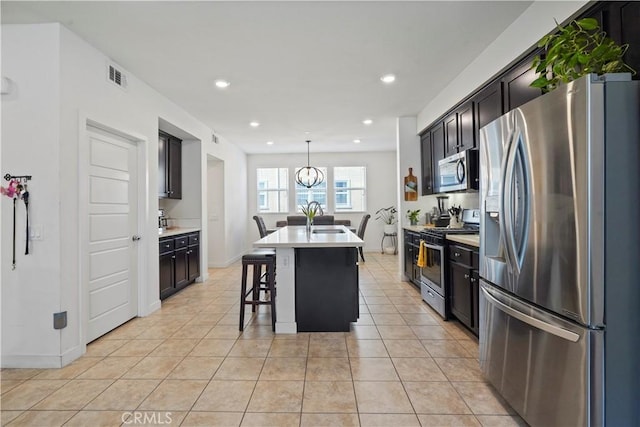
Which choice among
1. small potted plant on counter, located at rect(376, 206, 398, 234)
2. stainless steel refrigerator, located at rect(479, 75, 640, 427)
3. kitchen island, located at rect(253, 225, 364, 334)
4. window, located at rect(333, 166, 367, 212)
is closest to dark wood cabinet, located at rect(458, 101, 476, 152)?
kitchen island, located at rect(253, 225, 364, 334)

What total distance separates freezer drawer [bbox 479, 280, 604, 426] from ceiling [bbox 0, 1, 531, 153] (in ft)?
6.95

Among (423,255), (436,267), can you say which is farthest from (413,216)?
(436,267)

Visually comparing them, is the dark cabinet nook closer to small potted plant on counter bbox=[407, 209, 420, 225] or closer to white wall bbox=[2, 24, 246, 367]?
small potted plant on counter bbox=[407, 209, 420, 225]

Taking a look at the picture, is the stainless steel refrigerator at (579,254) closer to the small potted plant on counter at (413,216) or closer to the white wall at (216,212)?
the small potted plant on counter at (413,216)

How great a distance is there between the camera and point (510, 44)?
2.64 metres

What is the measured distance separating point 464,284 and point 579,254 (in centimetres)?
175

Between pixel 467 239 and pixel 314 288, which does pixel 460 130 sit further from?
pixel 314 288

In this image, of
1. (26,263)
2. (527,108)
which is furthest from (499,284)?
(26,263)

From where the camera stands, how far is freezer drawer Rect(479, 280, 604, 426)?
4.26ft

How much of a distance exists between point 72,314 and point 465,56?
424cm

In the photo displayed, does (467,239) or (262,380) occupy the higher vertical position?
(467,239)

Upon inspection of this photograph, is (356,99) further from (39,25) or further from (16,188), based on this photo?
(16,188)

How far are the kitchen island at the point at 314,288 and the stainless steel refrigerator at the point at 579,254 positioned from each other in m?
1.64

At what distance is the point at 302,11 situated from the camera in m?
2.37
